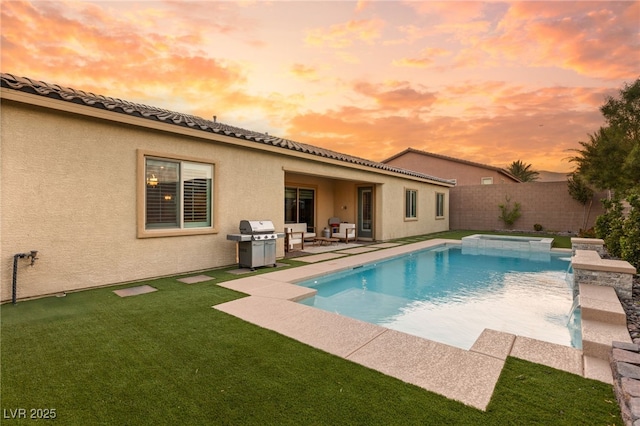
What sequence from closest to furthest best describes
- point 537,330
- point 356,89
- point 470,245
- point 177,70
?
point 537,330 < point 177,70 < point 356,89 < point 470,245

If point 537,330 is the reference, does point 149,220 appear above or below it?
above

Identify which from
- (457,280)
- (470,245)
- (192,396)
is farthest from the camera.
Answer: (470,245)

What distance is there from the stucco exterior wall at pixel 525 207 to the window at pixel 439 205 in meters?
1.81

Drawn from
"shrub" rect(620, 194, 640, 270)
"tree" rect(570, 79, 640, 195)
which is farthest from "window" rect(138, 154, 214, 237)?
"tree" rect(570, 79, 640, 195)

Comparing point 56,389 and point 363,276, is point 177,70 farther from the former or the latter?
point 56,389

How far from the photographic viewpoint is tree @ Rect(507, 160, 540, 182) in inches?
1690

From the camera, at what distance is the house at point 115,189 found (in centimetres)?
536

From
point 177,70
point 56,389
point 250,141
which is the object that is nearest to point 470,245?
point 250,141

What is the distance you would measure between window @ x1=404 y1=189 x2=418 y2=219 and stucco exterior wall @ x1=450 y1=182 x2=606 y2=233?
Result: 6524mm

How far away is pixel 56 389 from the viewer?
111 inches

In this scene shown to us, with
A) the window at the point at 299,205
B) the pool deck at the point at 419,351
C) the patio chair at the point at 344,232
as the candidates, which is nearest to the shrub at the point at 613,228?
the pool deck at the point at 419,351

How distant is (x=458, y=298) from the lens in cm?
684

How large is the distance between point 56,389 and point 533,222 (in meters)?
24.4

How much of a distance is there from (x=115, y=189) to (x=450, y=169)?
99.1ft
